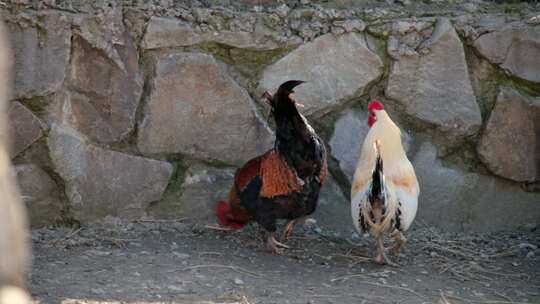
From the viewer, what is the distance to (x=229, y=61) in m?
5.08

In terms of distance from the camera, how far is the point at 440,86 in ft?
17.1

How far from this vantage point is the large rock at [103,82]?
4863 mm


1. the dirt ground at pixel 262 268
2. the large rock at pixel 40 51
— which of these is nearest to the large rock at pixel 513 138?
the dirt ground at pixel 262 268

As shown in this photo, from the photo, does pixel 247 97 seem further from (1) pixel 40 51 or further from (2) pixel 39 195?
(2) pixel 39 195

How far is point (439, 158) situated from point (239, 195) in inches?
48.3

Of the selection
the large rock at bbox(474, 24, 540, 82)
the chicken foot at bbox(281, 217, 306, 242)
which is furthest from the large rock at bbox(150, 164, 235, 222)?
the large rock at bbox(474, 24, 540, 82)

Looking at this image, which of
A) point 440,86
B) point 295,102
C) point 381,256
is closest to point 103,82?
point 295,102

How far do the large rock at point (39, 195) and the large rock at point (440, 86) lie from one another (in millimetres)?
1924

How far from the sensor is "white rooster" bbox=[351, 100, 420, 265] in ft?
15.3

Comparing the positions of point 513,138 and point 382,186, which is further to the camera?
point 513,138

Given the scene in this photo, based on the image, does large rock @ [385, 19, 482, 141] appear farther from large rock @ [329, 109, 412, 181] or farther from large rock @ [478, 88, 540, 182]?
large rock @ [329, 109, 412, 181]

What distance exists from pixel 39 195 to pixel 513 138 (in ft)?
8.74

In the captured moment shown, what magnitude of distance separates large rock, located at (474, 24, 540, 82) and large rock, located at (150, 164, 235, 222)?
5.28 feet

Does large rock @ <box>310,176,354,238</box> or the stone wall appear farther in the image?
large rock @ <box>310,176,354,238</box>
